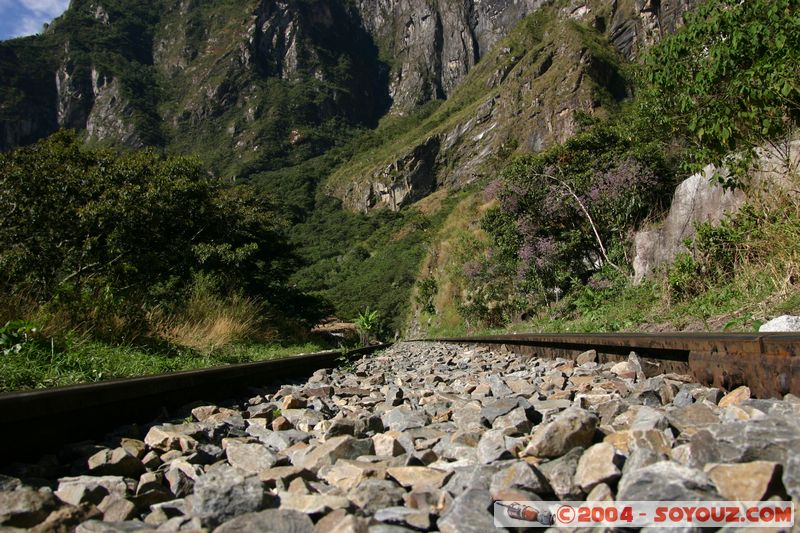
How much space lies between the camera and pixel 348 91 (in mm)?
186375

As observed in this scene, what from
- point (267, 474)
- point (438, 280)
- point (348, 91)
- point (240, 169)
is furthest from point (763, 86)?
point (348, 91)

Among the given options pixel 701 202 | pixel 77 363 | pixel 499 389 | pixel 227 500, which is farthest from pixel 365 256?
pixel 227 500

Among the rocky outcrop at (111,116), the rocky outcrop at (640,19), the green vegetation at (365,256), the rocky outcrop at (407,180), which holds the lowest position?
the green vegetation at (365,256)

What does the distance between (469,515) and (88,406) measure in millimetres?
1936

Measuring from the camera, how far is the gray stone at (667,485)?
1154mm

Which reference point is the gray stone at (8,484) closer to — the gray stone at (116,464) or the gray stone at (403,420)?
the gray stone at (116,464)

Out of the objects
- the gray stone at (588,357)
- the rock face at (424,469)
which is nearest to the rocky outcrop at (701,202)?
the gray stone at (588,357)

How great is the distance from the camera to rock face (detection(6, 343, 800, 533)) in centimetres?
126

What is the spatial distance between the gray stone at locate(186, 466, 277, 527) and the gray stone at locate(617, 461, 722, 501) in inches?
35.1

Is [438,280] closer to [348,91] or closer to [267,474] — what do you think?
[267,474]

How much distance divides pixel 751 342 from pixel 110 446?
2732mm

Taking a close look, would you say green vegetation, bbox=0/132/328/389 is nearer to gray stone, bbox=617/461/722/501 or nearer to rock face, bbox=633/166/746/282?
gray stone, bbox=617/461/722/501

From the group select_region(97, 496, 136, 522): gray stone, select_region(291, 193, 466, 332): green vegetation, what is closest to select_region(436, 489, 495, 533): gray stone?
select_region(97, 496, 136, 522): gray stone

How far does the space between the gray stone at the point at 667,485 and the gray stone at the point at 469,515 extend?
30 centimetres
